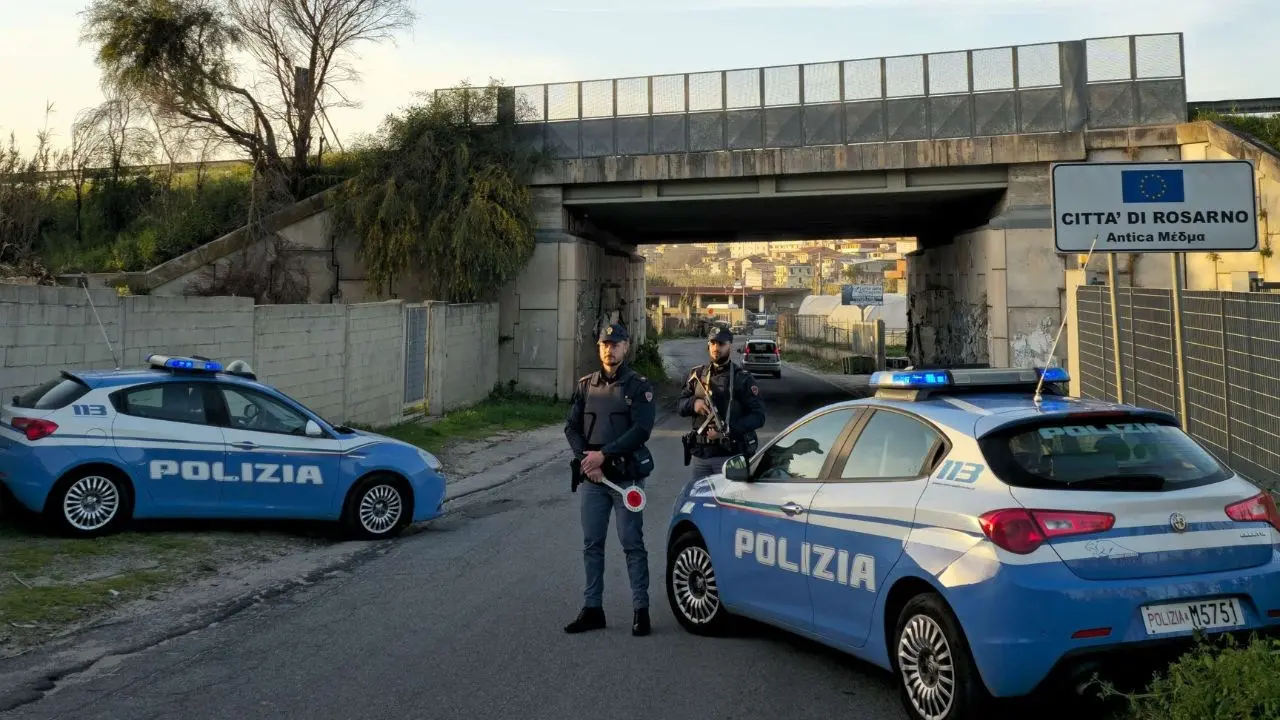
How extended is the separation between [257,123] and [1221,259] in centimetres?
2405

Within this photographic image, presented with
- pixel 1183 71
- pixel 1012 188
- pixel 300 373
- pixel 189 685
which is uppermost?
pixel 1183 71

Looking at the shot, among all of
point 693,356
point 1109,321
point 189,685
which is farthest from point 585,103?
point 693,356

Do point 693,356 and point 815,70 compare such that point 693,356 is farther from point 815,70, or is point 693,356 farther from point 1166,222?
point 1166,222

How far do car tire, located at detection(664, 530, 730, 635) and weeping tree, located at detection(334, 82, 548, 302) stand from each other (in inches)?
798

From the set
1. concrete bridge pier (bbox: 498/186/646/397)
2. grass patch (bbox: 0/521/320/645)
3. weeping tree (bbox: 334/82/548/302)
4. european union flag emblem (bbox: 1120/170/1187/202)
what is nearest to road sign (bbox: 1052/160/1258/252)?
european union flag emblem (bbox: 1120/170/1187/202)

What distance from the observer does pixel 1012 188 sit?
83.0 feet

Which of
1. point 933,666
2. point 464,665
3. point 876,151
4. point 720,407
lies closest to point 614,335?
point 720,407

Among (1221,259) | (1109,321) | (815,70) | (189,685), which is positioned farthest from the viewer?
(815,70)

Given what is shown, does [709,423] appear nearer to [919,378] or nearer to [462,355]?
[919,378]

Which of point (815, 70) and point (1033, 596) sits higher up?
point (815, 70)

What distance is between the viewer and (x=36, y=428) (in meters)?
9.07

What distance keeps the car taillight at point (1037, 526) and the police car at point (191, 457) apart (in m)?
7.24

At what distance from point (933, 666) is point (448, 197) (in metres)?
24.0

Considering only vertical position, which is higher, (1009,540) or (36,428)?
(36,428)
